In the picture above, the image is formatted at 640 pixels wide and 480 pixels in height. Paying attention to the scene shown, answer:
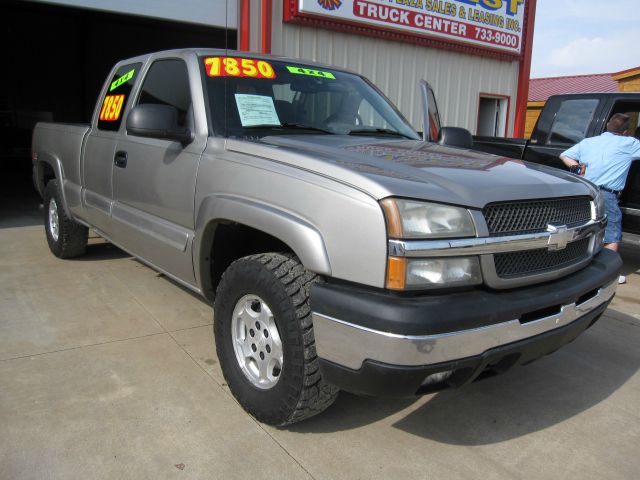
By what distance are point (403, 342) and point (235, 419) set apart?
46.1 inches

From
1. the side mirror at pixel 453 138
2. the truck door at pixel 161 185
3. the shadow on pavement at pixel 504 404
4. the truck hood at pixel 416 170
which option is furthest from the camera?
→ the side mirror at pixel 453 138

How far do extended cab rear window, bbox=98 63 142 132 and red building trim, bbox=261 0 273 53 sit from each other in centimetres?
387

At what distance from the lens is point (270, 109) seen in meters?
3.21

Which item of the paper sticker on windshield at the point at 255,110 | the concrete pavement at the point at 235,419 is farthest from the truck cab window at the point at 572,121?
the paper sticker on windshield at the point at 255,110

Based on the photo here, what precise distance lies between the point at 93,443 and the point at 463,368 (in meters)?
1.68

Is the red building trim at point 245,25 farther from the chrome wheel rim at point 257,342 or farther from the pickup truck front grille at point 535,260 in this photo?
the pickup truck front grille at point 535,260

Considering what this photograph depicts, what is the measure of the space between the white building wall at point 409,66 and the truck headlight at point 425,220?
6.78 m

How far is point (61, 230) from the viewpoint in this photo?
5.30 metres

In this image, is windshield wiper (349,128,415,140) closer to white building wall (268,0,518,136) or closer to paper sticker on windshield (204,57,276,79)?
paper sticker on windshield (204,57,276,79)

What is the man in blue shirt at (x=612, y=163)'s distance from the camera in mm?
5238

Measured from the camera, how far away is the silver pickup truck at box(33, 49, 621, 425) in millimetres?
2006

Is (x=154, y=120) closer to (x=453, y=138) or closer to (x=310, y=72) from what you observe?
(x=310, y=72)

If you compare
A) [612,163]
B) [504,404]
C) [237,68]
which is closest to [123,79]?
[237,68]

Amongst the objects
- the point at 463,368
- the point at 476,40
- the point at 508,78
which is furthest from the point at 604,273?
the point at 508,78
